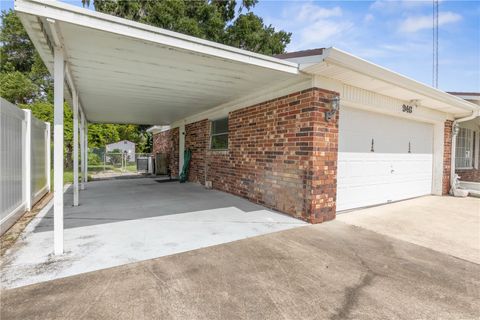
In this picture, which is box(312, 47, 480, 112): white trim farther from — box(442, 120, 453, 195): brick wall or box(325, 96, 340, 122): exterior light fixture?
box(442, 120, 453, 195): brick wall

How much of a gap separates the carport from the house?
14mm

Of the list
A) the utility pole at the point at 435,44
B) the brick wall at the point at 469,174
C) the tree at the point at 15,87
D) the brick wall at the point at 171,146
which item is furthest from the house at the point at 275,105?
the tree at the point at 15,87

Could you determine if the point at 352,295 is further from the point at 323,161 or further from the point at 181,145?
the point at 181,145

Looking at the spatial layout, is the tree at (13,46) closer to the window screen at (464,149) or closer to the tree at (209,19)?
the tree at (209,19)

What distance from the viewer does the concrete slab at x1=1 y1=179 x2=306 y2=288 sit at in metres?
2.61

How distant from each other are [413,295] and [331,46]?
2.98 meters

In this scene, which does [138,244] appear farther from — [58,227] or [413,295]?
[413,295]

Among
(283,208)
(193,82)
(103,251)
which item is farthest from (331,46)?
(103,251)

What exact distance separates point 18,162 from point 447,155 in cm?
1024

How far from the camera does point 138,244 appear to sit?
10.4 feet

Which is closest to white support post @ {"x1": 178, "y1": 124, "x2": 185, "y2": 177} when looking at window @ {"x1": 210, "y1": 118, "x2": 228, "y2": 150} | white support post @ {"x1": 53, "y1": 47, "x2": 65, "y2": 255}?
window @ {"x1": 210, "y1": 118, "x2": 228, "y2": 150}

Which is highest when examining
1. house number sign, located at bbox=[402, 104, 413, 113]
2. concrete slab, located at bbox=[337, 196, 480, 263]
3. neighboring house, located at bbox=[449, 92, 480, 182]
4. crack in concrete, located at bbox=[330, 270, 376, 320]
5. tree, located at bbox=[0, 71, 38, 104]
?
tree, located at bbox=[0, 71, 38, 104]

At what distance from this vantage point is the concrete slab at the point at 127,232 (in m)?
2.61

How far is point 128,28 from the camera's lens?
2.61 metres
